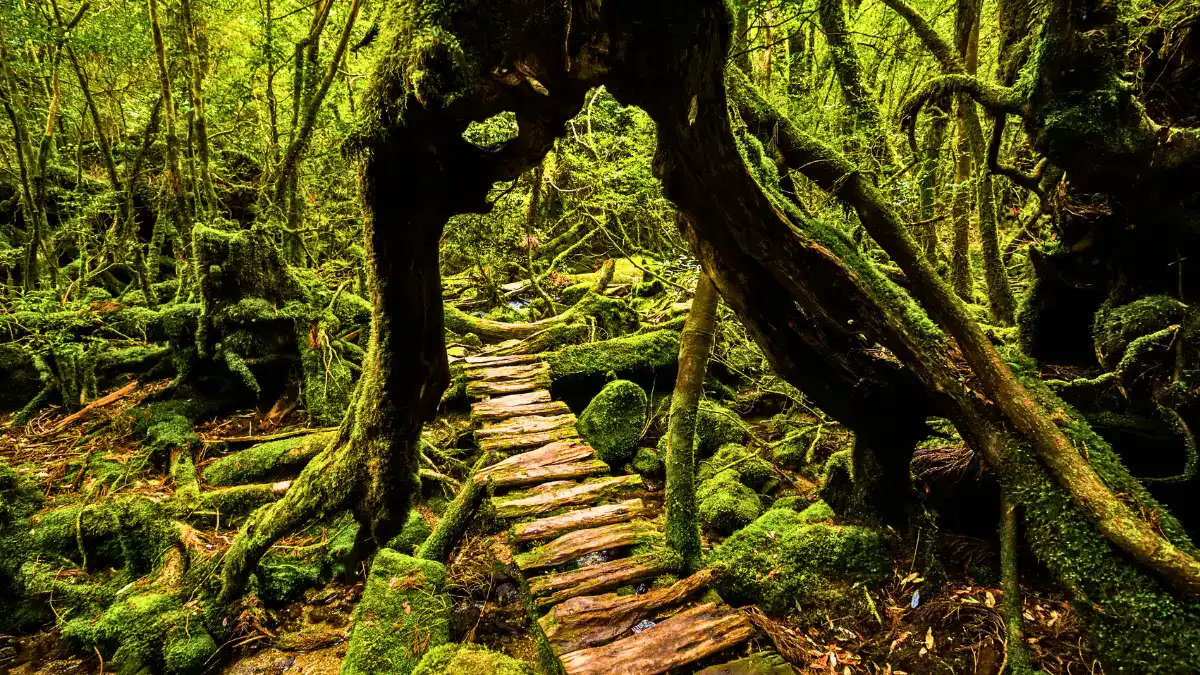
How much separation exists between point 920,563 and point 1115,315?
238 centimetres

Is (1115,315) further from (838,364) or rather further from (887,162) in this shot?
(887,162)

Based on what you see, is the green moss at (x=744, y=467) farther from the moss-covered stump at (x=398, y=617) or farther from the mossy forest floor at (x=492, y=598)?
the moss-covered stump at (x=398, y=617)

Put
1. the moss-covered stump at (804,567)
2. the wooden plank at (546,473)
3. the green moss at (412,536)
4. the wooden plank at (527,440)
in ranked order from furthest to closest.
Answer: the wooden plank at (527,440) < the green moss at (412,536) < the wooden plank at (546,473) < the moss-covered stump at (804,567)

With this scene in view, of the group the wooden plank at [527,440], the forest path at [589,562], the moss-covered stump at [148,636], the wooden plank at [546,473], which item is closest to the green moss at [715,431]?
the wooden plank at [527,440]

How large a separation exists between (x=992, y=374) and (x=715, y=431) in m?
4.89

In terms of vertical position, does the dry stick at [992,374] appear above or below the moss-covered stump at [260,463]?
above

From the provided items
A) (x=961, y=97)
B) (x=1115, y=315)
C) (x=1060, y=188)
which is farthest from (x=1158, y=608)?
(x=961, y=97)

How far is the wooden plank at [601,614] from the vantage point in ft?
Result: 11.5

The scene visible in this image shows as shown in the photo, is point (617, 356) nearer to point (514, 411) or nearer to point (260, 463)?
point (514, 411)

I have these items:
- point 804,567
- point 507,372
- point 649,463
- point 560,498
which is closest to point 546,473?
point 560,498

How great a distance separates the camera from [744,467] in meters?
6.84

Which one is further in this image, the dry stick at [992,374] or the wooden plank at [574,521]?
the wooden plank at [574,521]

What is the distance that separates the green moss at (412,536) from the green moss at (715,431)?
3.92 metres

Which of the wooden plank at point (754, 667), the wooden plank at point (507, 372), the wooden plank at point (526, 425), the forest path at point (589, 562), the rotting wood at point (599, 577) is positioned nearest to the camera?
the wooden plank at point (754, 667)
